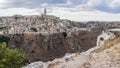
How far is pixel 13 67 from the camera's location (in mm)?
51250

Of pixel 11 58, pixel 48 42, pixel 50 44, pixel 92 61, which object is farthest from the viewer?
pixel 50 44

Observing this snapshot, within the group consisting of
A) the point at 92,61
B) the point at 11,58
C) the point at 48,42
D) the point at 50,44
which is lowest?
the point at 50,44

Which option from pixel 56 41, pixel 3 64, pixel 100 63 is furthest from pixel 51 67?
pixel 56 41

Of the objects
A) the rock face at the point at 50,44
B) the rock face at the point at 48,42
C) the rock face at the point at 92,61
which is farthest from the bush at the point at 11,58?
the rock face at the point at 50,44

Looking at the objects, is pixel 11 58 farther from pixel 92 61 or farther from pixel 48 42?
pixel 48 42

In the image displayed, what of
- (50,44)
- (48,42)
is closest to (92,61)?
(48,42)

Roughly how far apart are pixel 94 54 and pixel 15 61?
95.3 ft

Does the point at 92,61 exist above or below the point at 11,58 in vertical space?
above

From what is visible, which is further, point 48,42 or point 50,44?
point 50,44

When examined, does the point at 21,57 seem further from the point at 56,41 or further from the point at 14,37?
the point at 56,41

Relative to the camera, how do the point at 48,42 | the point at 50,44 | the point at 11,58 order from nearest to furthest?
the point at 11,58
the point at 48,42
the point at 50,44

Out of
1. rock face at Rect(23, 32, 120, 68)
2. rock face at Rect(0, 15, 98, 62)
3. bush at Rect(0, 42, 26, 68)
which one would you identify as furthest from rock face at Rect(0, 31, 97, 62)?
rock face at Rect(23, 32, 120, 68)

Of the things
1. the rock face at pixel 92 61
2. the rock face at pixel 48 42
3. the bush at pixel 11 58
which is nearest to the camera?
the rock face at pixel 92 61

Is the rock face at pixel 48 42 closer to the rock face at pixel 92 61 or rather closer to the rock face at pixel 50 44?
the rock face at pixel 50 44
